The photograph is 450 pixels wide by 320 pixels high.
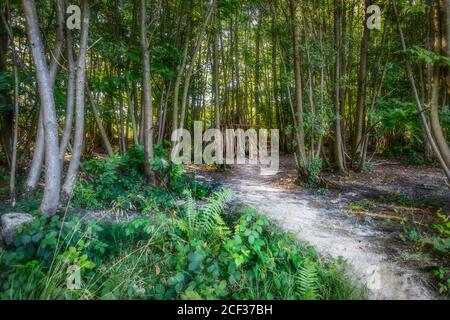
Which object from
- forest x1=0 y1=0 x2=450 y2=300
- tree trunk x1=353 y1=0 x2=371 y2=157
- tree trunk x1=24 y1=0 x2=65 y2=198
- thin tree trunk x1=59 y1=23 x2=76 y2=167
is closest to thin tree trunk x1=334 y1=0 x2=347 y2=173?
forest x1=0 y1=0 x2=450 y2=300

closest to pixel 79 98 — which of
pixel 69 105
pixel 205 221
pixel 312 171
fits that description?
pixel 69 105

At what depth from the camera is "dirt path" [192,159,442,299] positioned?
112 inches

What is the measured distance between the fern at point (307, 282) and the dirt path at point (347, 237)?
51 cm

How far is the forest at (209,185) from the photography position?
2684mm

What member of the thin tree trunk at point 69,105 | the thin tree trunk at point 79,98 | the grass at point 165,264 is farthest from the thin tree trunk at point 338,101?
the thin tree trunk at point 69,105

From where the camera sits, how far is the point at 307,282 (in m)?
2.68

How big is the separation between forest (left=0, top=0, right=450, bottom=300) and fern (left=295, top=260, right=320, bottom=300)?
0.01m

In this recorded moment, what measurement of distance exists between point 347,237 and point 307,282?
1.52 m

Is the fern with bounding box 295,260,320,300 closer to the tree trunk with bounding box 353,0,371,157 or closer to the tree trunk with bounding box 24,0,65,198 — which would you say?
the tree trunk with bounding box 24,0,65,198

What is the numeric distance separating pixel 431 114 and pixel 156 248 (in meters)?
4.65

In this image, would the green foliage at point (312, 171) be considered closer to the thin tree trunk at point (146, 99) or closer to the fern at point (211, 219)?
the thin tree trunk at point (146, 99)

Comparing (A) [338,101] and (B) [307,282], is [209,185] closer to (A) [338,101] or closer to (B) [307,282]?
(B) [307,282]
